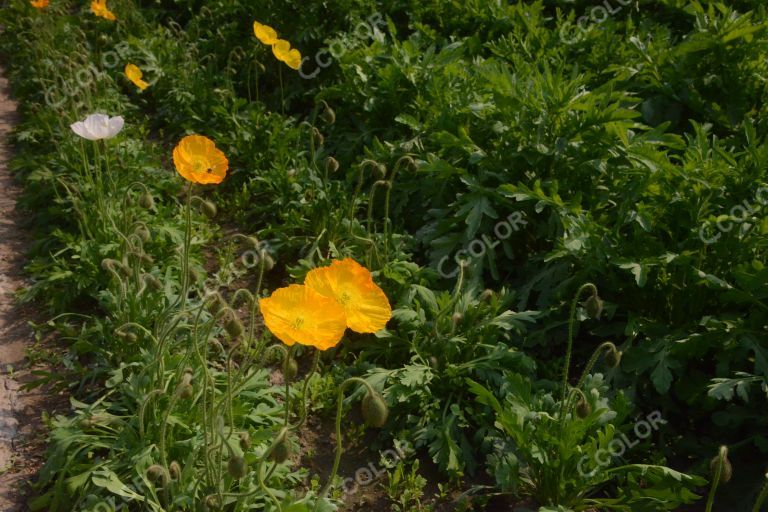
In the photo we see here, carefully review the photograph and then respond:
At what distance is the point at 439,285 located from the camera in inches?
143

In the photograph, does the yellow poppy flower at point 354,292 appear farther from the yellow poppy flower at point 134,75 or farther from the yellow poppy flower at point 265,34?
the yellow poppy flower at point 134,75

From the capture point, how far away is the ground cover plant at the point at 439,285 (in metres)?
2.61

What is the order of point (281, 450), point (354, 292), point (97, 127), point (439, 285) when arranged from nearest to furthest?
point (281, 450)
point (354, 292)
point (97, 127)
point (439, 285)

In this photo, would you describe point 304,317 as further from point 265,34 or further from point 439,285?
point 265,34

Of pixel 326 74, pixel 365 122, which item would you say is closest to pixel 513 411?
pixel 365 122

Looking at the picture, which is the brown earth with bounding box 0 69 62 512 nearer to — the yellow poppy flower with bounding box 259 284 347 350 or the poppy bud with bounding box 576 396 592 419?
the yellow poppy flower with bounding box 259 284 347 350

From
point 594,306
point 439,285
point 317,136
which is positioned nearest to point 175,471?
point 594,306

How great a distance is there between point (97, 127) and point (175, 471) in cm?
147

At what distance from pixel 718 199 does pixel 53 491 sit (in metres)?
2.70

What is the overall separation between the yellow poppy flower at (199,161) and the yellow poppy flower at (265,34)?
154cm

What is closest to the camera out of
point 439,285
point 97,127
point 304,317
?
point 304,317

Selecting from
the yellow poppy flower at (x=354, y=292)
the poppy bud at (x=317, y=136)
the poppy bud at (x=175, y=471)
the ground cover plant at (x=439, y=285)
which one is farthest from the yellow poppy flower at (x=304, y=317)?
the poppy bud at (x=317, y=136)

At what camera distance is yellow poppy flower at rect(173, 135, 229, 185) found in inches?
113

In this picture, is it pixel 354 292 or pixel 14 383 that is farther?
pixel 14 383
